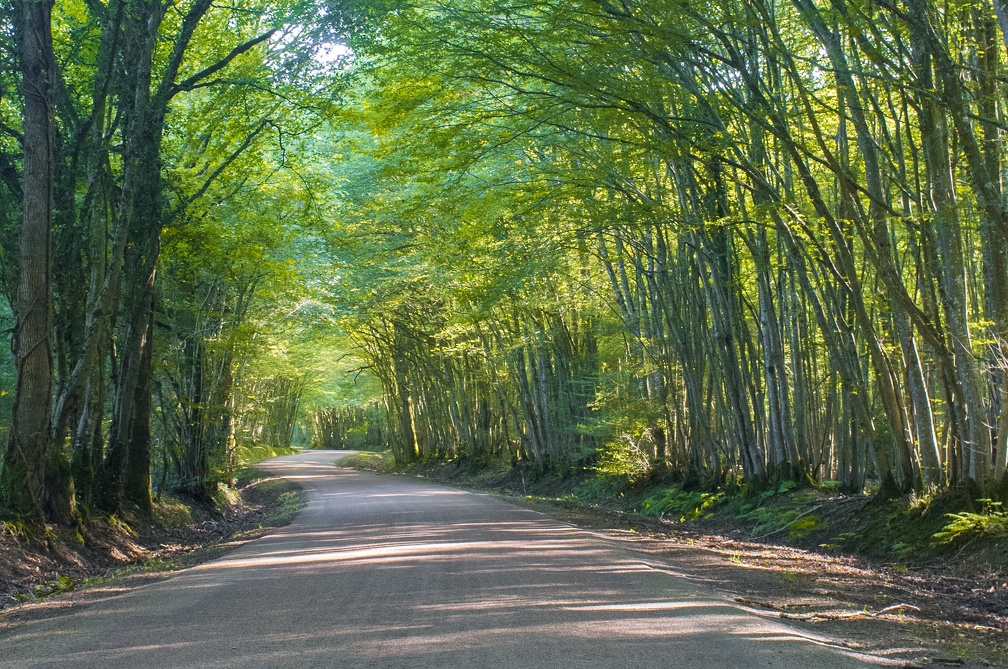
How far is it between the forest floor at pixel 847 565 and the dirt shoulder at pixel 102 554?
479 cm

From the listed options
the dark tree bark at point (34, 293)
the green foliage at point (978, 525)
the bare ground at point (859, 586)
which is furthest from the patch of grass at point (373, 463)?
the green foliage at point (978, 525)

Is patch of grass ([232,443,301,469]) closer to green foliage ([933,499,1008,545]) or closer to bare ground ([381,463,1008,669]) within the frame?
bare ground ([381,463,1008,669])

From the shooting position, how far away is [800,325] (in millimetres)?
13570

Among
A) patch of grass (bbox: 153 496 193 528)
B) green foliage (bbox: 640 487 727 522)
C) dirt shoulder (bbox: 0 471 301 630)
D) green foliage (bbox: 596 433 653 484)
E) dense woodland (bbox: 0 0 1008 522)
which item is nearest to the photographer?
dirt shoulder (bbox: 0 471 301 630)

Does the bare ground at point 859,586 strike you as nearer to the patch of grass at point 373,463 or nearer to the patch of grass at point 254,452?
the patch of grass at point 254,452

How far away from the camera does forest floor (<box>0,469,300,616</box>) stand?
22.3 ft

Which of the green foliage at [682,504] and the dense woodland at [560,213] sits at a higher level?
the dense woodland at [560,213]

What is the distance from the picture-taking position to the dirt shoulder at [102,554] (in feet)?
21.7

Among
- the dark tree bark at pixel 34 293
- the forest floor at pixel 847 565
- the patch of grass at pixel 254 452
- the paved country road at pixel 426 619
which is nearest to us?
the paved country road at pixel 426 619

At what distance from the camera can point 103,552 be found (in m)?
9.37

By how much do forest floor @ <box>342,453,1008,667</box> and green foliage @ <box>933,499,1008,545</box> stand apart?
0.07 meters

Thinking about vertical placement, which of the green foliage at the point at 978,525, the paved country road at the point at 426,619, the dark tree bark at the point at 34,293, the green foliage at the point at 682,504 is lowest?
the green foliage at the point at 682,504

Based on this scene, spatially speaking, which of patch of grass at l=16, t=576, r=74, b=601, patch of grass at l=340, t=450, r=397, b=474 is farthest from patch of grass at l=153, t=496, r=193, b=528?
patch of grass at l=340, t=450, r=397, b=474

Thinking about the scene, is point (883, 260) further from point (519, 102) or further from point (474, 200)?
point (474, 200)
